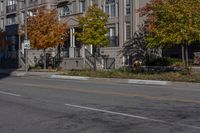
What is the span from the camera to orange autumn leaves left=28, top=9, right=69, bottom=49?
4969 cm

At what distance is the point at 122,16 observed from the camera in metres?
49.4

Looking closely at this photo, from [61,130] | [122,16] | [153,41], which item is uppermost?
[122,16]

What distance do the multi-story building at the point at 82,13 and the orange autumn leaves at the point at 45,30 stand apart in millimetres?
3330

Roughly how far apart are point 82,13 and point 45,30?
497cm

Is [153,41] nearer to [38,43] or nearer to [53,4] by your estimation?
[38,43]

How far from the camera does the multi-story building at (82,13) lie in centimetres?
4897

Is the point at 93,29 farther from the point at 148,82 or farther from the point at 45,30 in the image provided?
the point at 148,82

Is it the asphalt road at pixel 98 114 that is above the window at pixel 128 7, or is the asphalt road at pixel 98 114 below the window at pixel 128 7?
below

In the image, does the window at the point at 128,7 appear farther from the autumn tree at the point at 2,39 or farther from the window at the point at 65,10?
the autumn tree at the point at 2,39

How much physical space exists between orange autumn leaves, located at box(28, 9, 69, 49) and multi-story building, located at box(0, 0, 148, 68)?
3330 mm

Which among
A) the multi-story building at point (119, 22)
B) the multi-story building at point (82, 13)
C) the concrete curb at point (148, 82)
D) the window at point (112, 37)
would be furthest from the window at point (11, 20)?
the concrete curb at point (148, 82)

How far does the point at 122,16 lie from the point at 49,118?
3656 centimetres

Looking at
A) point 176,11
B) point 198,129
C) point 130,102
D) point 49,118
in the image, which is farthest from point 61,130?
point 176,11

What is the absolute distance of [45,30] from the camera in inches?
1983
